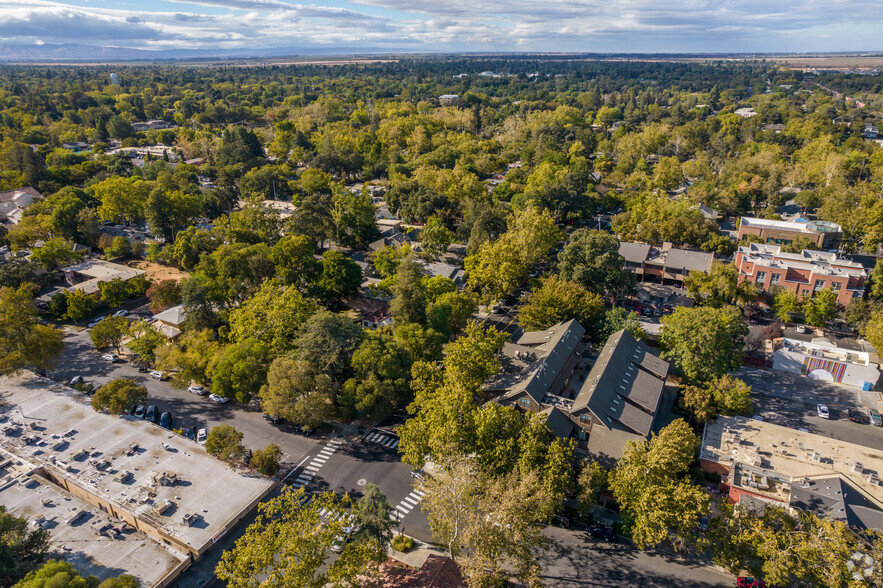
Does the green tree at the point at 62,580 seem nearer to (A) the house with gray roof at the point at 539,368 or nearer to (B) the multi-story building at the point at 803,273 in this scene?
(A) the house with gray roof at the point at 539,368

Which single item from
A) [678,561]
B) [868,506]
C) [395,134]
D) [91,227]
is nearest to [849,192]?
[868,506]

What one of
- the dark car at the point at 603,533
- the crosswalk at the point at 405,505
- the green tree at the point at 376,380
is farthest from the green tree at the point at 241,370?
the dark car at the point at 603,533

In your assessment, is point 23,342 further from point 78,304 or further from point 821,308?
point 821,308

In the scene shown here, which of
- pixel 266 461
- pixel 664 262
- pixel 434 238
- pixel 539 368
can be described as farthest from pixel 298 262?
pixel 664 262

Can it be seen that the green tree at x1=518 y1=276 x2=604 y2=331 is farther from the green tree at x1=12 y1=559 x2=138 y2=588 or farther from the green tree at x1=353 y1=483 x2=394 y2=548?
the green tree at x1=12 y1=559 x2=138 y2=588

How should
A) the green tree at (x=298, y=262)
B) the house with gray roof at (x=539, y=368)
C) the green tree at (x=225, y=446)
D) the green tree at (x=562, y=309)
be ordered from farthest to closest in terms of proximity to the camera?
1. the green tree at (x=298, y=262)
2. the green tree at (x=562, y=309)
3. the house with gray roof at (x=539, y=368)
4. the green tree at (x=225, y=446)

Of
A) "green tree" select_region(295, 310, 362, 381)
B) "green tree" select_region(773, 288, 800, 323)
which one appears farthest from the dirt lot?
"green tree" select_region(773, 288, 800, 323)

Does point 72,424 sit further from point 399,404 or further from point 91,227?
point 91,227
